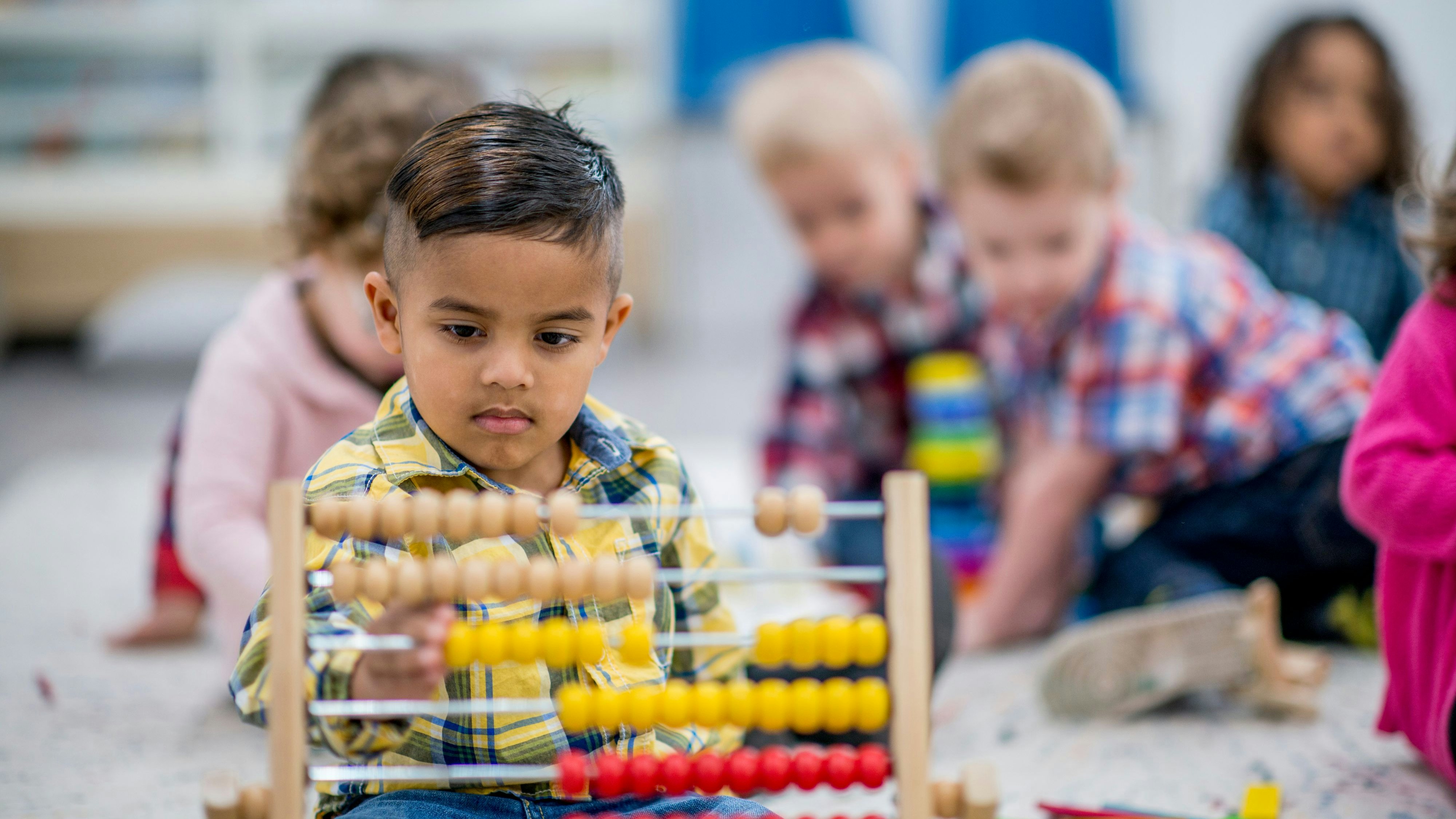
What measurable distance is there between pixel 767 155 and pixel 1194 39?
265 centimetres

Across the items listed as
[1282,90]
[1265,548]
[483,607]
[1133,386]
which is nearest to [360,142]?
[483,607]

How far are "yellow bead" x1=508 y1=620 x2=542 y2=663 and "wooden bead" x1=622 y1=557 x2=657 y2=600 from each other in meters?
0.07

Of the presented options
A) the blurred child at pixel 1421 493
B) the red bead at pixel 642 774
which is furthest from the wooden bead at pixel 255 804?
the blurred child at pixel 1421 493

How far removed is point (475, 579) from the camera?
0.85 metres

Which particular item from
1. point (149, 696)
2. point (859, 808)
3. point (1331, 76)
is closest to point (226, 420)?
point (149, 696)

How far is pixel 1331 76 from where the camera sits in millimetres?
2248

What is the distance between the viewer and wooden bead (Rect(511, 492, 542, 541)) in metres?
0.85

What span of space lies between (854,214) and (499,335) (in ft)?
3.37

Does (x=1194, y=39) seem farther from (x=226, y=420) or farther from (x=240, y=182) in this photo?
(x=226, y=420)

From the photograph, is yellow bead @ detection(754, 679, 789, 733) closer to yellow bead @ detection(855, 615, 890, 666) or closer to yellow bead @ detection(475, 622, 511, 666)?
yellow bead @ detection(855, 615, 890, 666)

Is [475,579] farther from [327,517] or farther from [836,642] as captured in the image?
[836,642]

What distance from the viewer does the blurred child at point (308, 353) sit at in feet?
4.45

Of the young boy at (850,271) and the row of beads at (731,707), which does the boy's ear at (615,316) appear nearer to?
the row of beads at (731,707)

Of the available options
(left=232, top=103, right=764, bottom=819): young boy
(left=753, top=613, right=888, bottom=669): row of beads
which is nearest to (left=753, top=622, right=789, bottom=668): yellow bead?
(left=753, top=613, right=888, bottom=669): row of beads
